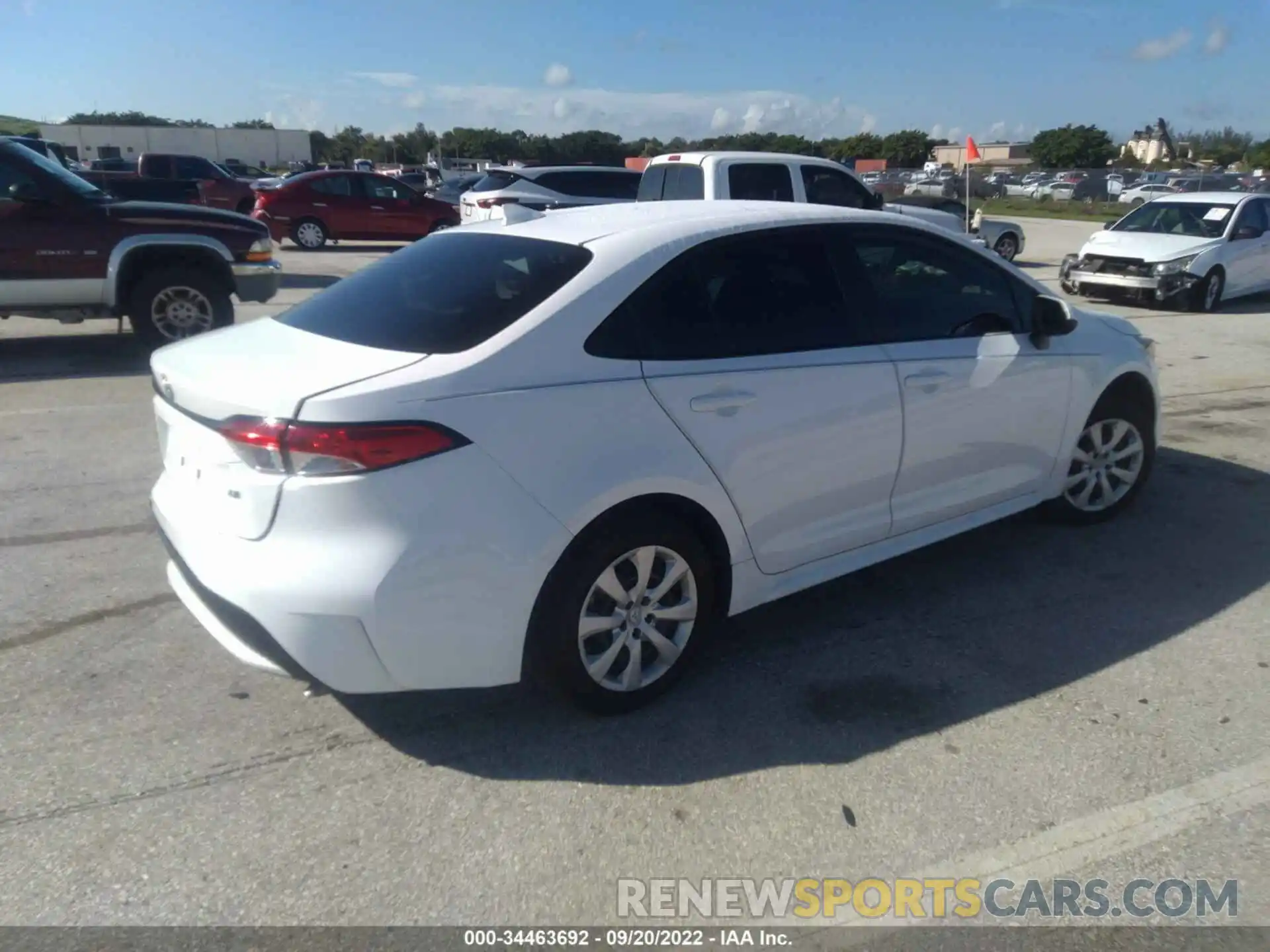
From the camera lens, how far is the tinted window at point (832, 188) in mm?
11703

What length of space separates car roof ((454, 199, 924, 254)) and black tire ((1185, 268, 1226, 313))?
10795 mm

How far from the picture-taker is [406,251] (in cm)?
409

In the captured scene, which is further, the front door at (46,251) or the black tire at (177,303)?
the black tire at (177,303)

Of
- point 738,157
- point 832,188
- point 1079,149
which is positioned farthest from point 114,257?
point 1079,149

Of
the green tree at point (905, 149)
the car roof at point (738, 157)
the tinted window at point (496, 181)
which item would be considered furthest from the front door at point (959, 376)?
the green tree at point (905, 149)

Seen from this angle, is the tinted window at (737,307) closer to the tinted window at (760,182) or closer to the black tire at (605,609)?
the black tire at (605,609)

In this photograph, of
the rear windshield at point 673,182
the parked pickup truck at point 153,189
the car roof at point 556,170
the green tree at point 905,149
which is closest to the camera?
the rear windshield at point 673,182

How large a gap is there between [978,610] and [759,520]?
1315 millimetres

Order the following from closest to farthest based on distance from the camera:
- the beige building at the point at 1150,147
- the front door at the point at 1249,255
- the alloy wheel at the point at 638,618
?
1. the alloy wheel at the point at 638,618
2. the front door at the point at 1249,255
3. the beige building at the point at 1150,147

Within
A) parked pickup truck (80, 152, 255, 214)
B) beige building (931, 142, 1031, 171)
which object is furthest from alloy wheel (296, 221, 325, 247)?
beige building (931, 142, 1031, 171)

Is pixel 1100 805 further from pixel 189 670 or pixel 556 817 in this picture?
pixel 189 670

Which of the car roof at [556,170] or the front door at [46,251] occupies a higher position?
the car roof at [556,170]

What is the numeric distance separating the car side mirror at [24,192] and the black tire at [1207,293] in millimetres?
13215

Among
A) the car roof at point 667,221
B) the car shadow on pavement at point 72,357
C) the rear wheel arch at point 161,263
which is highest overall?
the car roof at point 667,221
